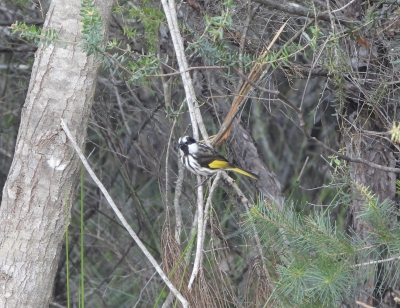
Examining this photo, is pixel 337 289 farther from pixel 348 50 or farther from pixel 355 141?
pixel 348 50

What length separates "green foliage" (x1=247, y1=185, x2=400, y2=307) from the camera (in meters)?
2.19

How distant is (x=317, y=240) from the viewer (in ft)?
7.54

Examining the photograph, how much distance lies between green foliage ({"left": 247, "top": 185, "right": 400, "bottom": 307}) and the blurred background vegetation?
0.10 feet

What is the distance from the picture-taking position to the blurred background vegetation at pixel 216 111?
2.78 metres

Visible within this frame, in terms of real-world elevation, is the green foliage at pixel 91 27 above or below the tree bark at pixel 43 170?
above

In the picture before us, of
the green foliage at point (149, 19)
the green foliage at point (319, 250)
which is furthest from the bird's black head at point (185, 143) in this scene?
the green foliage at point (319, 250)

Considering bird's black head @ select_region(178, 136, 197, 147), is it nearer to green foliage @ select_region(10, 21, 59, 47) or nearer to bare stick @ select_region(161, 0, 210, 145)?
bare stick @ select_region(161, 0, 210, 145)

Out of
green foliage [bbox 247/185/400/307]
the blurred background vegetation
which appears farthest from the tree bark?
green foliage [bbox 247/185/400/307]

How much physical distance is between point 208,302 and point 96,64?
1.11 meters

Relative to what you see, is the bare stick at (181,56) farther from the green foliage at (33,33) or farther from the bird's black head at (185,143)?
the bird's black head at (185,143)

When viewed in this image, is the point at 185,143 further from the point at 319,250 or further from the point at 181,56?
the point at 319,250

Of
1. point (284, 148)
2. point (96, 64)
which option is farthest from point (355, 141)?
point (284, 148)

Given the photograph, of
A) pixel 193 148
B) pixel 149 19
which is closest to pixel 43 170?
pixel 193 148

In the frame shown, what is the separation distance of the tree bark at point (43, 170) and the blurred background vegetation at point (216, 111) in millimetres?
218
